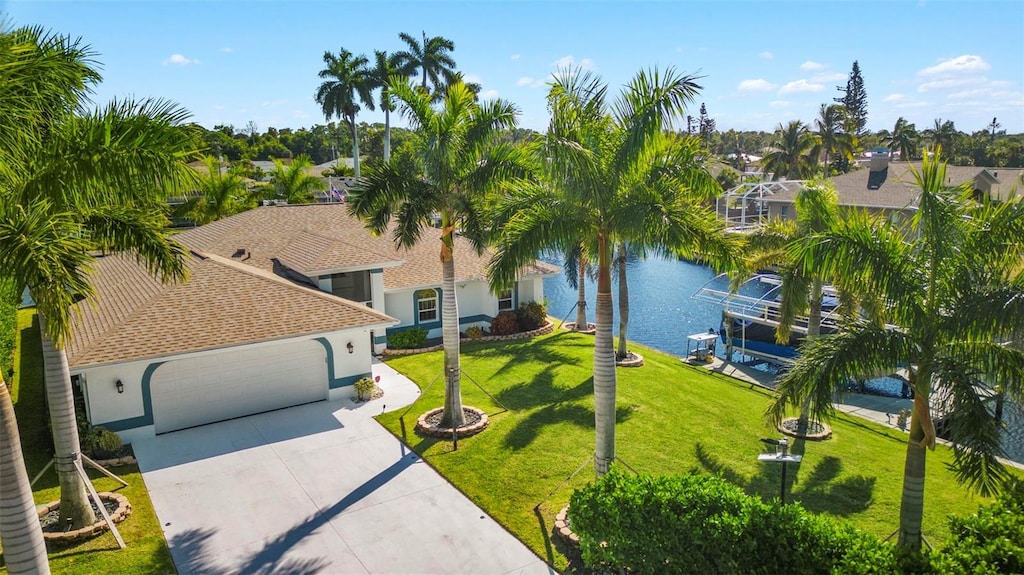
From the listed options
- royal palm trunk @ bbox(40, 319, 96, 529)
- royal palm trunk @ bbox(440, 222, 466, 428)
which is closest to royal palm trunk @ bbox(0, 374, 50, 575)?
royal palm trunk @ bbox(40, 319, 96, 529)

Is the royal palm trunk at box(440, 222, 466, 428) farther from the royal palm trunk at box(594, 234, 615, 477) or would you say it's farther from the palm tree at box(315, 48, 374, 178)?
the palm tree at box(315, 48, 374, 178)

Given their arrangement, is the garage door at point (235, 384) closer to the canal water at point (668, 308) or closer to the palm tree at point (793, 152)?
the canal water at point (668, 308)

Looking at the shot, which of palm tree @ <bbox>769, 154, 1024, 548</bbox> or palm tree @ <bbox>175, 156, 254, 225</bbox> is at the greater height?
palm tree @ <bbox>175, 156, 254, 225</bbox>

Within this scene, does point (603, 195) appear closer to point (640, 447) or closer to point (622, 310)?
point (640, 447)

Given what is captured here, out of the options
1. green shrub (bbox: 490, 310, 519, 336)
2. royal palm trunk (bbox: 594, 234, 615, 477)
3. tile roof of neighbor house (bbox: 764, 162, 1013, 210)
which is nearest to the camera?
royal palm trunk (bbox: 594, 234, 615, 477)

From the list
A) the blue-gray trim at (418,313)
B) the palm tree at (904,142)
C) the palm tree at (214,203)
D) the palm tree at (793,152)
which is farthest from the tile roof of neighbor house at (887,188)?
the palm tree at (214,203)

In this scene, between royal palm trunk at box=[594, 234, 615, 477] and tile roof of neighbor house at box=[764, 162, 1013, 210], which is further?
tile roof of neighbor house at box=[764, 162, 1013, 210]
